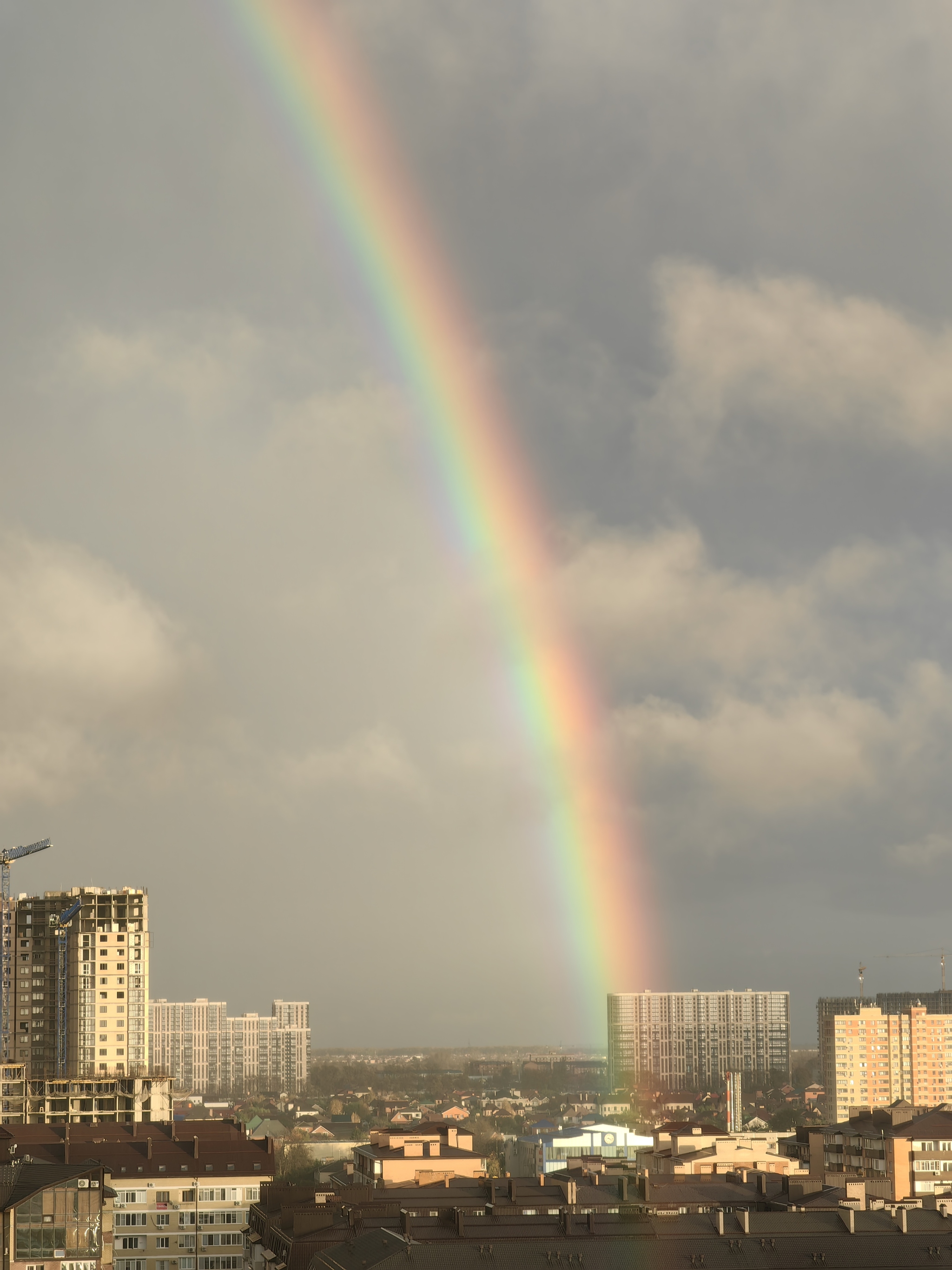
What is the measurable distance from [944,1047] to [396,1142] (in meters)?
89.3

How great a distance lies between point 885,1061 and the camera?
13675 centimetres

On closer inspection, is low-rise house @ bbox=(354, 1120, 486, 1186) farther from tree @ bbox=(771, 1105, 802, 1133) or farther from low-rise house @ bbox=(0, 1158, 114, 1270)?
tree @ bbox=(771, 1105, 802, 1133)

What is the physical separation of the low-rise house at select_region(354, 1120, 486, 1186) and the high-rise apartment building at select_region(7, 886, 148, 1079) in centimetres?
4420

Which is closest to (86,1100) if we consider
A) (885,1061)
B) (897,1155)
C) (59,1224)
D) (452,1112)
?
(897,1155)

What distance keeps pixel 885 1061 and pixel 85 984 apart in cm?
7441

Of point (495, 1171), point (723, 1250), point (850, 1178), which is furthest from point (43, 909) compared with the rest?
point (723, 1250)

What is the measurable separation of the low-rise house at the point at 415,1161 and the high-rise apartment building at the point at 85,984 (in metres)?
44.2

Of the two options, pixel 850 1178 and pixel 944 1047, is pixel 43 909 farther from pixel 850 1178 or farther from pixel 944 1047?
pixel 944 1047

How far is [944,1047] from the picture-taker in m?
139

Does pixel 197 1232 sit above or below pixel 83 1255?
below

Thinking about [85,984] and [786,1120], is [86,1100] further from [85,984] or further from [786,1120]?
[786,1120]

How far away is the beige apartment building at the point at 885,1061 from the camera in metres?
136

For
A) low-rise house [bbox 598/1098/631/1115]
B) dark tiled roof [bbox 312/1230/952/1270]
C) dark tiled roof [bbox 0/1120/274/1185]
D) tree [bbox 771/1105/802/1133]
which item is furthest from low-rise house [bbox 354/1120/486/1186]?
low-rise house [bbox 598/1098/631/1115]

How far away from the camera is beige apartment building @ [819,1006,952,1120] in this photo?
13550cm
